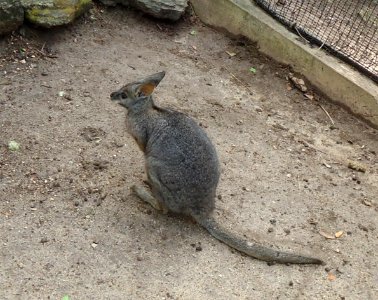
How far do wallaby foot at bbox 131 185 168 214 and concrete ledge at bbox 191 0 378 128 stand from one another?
2.50 m

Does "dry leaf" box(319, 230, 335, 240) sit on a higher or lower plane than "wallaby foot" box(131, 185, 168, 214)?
higher

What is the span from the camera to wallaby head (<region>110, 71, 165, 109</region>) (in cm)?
443

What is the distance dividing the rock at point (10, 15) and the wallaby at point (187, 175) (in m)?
2.17

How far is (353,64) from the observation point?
595 centimetres

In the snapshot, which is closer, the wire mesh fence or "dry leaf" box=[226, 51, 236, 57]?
the wire mesh fence

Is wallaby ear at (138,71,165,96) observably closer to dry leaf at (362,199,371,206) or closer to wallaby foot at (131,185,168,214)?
wallaby foot at (131,185,168,214)

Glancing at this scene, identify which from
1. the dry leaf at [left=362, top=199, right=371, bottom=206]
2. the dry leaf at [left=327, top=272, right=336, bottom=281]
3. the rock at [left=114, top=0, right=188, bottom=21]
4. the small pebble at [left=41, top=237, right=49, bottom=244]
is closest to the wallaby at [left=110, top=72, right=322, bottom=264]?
the dry leaf at [left=327, top=272, right=336, bottom=281]

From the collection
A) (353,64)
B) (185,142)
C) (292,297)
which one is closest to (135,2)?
(353,64)

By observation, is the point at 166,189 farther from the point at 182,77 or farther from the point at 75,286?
the point at 182,77

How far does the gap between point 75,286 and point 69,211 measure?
0.70 meters

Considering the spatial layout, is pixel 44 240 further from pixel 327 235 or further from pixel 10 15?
pixel 10 15

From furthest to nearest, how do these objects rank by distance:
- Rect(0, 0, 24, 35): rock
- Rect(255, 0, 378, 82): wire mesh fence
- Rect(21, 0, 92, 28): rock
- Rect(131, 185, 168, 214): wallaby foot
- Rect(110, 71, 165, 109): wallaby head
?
Rect(255, 0, 378, 82): wire mesh fence, Rect(21, 0, 92, 28): rock, Rect(0, 0, 24, 35): rock, Rect(110, 71, 165, 109): wallaby head, Rect(131, 185, 168, 214): wallaby foot

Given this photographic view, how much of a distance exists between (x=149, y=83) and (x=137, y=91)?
12cm

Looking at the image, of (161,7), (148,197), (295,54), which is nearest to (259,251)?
(148,197)
